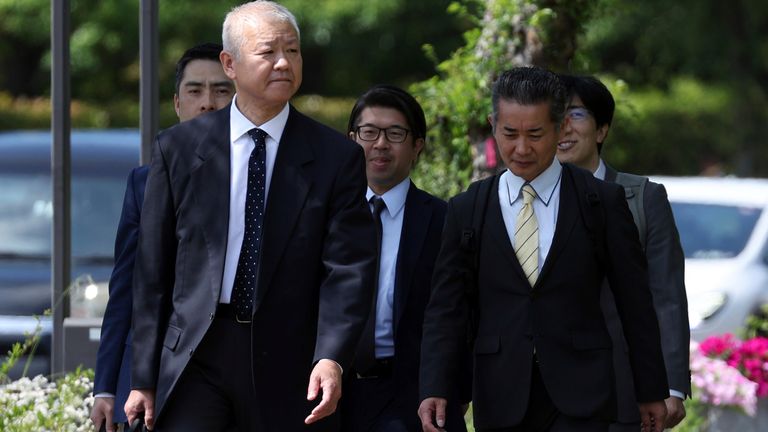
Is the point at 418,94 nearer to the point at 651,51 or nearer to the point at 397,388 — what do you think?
the point at 397,388

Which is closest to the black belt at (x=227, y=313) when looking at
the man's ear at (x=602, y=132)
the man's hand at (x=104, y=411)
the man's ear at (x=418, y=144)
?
the man's hand at (x=104, y=411)

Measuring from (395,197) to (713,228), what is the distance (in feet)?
24.7

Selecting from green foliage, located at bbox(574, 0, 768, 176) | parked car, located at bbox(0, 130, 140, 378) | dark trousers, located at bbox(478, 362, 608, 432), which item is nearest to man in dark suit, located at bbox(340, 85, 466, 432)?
dark trousers, located at bbox(478, 362, 608, 432)

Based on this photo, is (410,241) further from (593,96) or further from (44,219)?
(44,219)

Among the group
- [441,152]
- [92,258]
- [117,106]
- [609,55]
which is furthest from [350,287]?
[609,55]

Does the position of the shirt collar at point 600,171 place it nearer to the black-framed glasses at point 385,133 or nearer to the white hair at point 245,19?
the black-framed glasses at point 385,133

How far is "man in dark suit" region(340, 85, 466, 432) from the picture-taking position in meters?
5.26

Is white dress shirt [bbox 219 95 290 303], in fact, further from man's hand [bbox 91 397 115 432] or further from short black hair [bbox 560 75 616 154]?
short black hair [bbox 560 75 616 154]

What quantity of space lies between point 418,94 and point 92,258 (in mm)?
2202

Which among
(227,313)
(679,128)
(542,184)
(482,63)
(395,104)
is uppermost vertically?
(482,63)

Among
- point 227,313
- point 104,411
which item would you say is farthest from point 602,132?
point 104,411

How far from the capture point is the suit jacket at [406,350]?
207 inches

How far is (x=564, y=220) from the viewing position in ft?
16.2

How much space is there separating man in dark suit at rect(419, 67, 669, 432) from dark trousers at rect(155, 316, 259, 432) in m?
0.74
